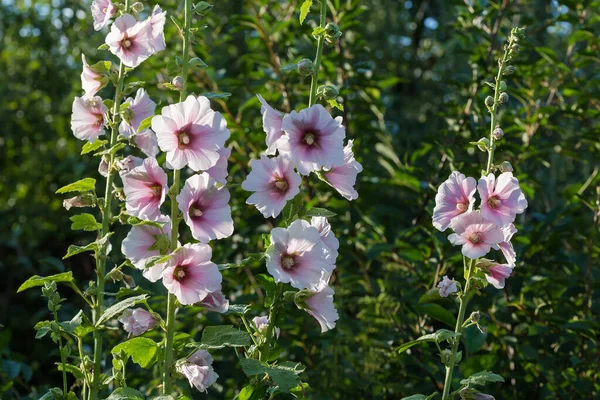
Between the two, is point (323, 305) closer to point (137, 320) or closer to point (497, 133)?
point (137, 320)

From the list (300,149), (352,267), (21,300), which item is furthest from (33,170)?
(300,149)

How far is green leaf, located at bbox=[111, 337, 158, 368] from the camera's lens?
59.5 inches

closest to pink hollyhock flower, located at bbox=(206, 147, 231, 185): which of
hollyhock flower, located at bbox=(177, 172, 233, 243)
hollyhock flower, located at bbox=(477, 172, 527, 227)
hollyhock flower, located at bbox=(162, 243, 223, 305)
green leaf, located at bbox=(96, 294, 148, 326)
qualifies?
hollyhock flower, located at bbox=(177, 172, 233, 243)

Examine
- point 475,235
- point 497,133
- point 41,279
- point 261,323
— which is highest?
point 497,133

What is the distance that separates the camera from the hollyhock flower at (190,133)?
1445 millimetres

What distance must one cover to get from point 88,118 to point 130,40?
0.22 metres

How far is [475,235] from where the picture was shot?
1568mm

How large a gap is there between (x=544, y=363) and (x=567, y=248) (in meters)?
0.99

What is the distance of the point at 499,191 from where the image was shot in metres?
1.57

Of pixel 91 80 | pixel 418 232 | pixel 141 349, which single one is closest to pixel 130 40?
pixel 91 80

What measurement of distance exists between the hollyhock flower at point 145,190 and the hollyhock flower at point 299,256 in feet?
0.74

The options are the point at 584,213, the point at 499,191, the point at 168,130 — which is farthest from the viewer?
the point at 584,213

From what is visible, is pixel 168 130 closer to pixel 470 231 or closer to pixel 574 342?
pixel 470 231

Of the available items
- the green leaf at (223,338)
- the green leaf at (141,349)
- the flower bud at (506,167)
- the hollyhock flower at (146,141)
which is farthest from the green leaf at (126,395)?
the flower bud at (506,167)
